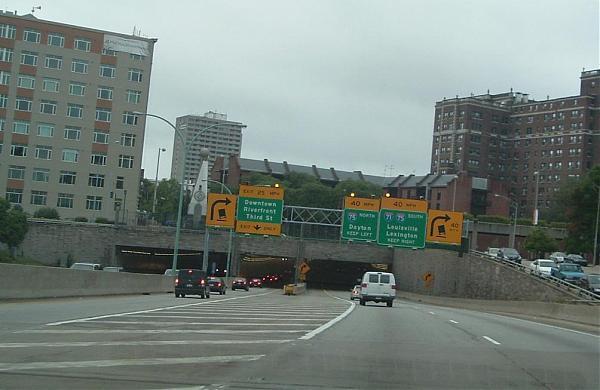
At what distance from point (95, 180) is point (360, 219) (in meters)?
43.2

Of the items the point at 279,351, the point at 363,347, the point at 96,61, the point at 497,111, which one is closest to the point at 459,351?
the point at 363,347

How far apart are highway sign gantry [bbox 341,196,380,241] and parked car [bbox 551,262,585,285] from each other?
516 inches

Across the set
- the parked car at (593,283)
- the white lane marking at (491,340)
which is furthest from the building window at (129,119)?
the white lane marking at (491,340)

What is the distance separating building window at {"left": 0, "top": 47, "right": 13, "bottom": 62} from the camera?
290 ft

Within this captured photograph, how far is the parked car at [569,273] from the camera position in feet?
179

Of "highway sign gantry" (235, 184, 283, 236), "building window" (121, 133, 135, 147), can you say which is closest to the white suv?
"highway sign gantry" (235, 184, 283, 236)

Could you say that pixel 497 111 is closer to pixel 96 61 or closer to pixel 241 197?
pixel 96 61

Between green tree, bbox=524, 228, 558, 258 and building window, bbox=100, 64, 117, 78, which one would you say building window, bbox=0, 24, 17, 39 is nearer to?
building window, bbox=100, 64, 117, 78

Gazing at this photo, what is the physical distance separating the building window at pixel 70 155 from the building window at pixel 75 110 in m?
3.89

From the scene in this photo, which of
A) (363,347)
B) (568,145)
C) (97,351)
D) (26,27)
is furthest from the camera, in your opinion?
(568,145)

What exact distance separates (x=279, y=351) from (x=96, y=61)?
80697 mm

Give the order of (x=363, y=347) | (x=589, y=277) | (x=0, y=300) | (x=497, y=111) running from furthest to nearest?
1. (x=497, y=111)
2. (x=589, y=277)
3. (x=0, y=300)
4. (x=363, y=347)

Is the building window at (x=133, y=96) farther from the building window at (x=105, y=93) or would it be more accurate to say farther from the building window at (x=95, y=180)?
the building window at (x=95, y=180)

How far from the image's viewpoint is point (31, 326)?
18.1m
